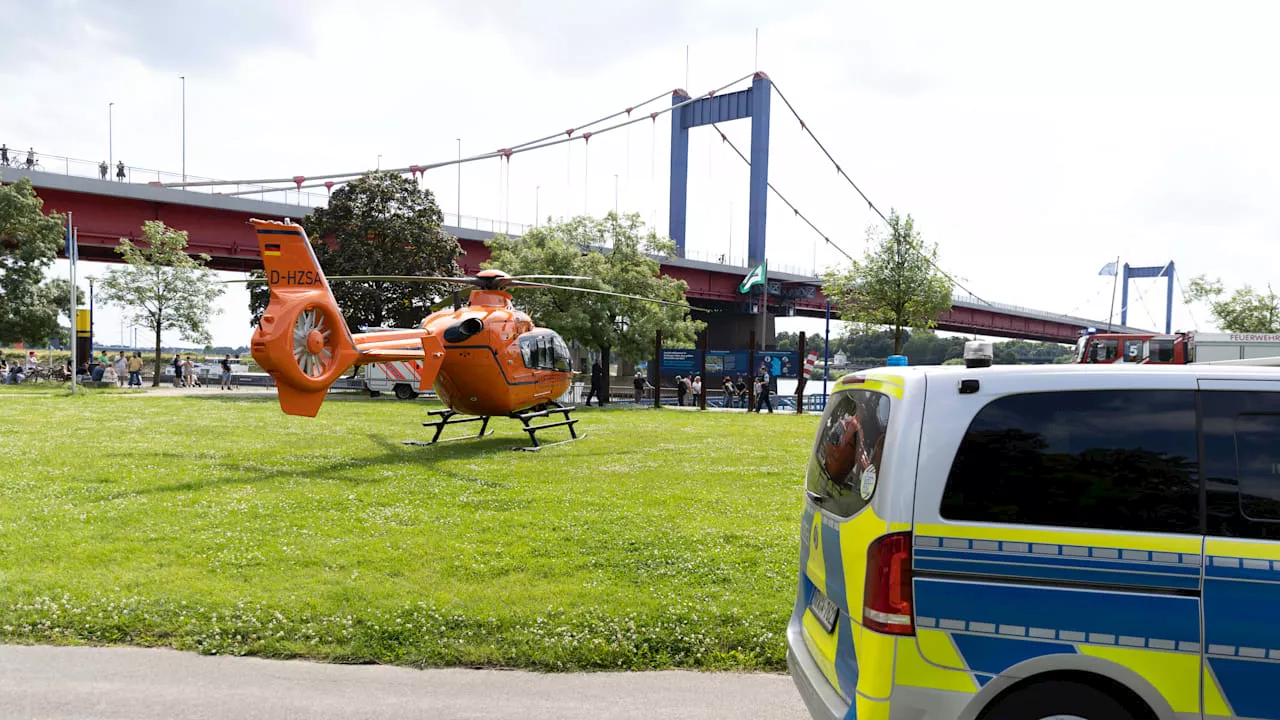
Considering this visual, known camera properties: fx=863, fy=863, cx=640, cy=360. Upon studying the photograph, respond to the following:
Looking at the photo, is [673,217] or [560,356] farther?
[673,217]

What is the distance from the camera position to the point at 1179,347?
28578 mm

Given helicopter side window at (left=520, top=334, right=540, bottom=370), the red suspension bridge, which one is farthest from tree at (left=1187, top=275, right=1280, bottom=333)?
helicopter side window at (left=520, top=334, right=540, bottom=370)

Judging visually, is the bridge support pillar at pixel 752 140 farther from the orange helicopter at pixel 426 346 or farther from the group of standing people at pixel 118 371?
the orange helicopter at pixel 426 346

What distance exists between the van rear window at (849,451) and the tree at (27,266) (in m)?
40.7

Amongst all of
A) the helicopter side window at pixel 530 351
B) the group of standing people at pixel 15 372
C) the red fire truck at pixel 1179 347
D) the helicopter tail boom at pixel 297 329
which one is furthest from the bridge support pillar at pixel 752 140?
the helicopter tail boom at pixel 297 329

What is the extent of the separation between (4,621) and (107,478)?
19.6ft

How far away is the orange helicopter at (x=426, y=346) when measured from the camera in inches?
510

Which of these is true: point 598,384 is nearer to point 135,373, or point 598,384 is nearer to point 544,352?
point 544,352

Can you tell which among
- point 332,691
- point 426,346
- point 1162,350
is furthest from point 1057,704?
point 1162,350

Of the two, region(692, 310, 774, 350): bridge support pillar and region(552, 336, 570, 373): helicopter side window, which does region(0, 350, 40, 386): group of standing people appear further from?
region(692, 310, 774, 350): bridge support pillar

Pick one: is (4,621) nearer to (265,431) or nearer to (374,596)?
(374,596)

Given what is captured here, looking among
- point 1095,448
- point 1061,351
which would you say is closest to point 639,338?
point 1095,448

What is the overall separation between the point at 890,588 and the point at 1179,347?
3045cm

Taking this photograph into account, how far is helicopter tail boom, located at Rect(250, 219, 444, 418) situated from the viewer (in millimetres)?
12719
